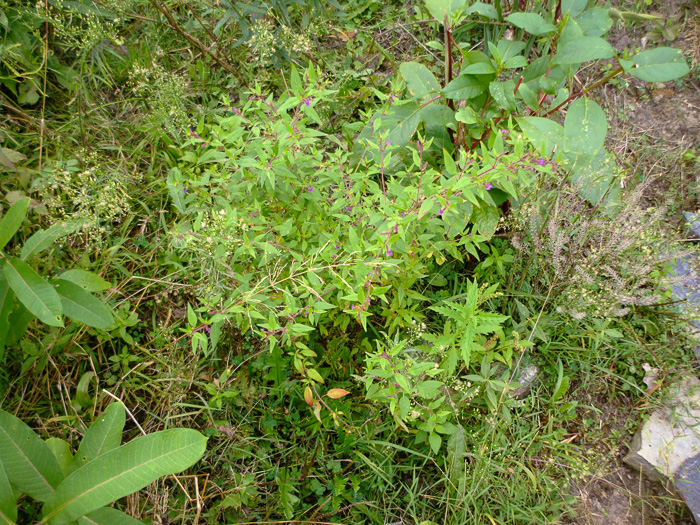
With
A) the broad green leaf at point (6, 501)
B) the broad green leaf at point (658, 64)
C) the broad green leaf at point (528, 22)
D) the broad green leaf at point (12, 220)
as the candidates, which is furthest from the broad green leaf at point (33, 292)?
the broad green leaf at point (658, 64)

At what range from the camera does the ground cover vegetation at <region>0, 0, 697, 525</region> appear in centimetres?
177

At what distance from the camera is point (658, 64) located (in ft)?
5.58

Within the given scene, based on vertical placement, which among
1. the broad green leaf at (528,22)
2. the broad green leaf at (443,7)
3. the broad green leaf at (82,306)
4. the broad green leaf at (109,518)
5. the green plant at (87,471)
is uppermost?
the broad green leaf at (443,7)

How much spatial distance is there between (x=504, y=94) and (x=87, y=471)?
226cm

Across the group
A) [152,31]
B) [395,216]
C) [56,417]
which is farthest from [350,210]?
[152,31]

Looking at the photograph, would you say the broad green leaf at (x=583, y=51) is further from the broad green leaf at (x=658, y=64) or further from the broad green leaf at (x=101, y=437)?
the broad green leaf at (x=101, y=437)

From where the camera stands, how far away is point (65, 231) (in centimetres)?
208

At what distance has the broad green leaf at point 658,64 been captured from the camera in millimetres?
1672

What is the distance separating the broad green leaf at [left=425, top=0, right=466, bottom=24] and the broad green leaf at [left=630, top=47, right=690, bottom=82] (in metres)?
0.85

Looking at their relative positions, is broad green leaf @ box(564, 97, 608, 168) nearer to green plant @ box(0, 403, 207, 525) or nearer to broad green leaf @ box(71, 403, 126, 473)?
green plant @ box(0, 403, 207, 525)

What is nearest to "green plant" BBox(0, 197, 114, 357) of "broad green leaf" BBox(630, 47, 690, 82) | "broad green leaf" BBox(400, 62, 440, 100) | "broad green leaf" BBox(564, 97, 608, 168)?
"broad green leaf" BBox(400, 62, 440, 100)

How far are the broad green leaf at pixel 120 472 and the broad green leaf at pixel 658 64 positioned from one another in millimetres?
2177

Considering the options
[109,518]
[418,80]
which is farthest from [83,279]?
[418,80]

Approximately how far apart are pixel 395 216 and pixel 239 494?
160cm
